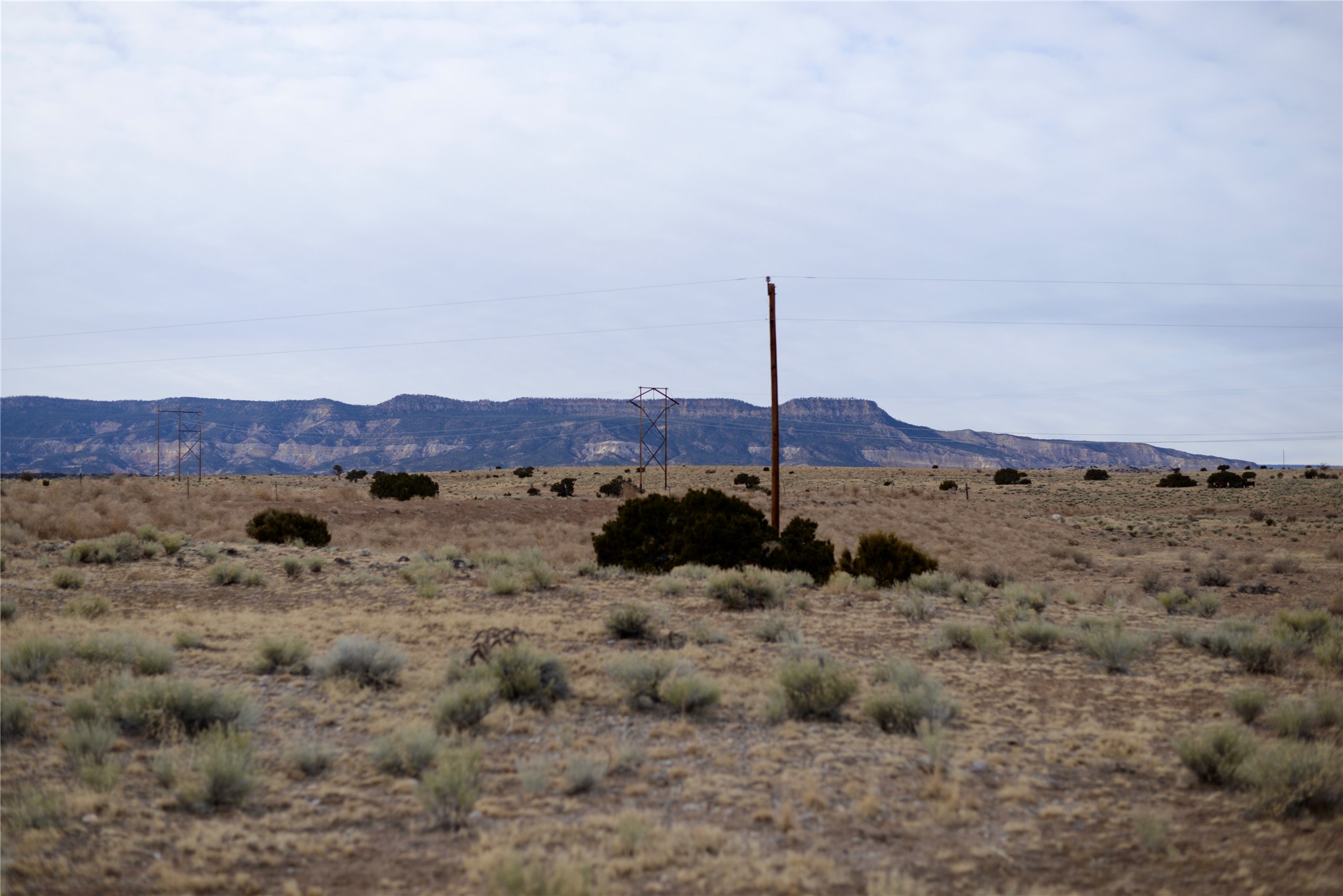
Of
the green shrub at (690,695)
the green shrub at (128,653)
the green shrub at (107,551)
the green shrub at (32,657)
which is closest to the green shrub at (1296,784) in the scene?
the green shrub at (690,695)

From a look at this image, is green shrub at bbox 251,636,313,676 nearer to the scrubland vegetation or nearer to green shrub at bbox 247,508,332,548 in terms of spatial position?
the scrubland vegetation

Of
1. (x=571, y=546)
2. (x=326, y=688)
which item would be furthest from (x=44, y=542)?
(x=326, y=688)

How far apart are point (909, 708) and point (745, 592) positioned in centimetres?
758

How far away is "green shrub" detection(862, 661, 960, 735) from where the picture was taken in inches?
350

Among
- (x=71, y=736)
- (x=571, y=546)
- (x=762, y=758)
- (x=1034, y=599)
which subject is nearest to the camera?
(x=71, y=736)

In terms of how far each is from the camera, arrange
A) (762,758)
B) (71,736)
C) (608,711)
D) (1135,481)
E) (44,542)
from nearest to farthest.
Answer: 1. (71,736)
2. (762,758)
3. (608,711)
4. (44,542)
5. (1135,481)

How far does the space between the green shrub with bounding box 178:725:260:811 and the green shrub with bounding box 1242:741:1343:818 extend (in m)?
8.52

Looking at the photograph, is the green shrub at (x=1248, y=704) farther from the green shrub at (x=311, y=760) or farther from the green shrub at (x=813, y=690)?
the green shrub at (x=311, y=760)

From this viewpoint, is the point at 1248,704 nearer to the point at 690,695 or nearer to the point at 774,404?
→ the point at 690,695

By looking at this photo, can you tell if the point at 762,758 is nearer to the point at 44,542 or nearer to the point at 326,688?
the point at 326,688

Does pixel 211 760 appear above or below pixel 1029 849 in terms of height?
above

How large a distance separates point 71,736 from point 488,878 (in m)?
4.67

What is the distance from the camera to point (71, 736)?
746cm

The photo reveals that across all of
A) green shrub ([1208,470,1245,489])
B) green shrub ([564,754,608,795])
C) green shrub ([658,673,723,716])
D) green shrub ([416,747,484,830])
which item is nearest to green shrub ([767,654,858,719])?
green shrub ([658,673,723,716])
